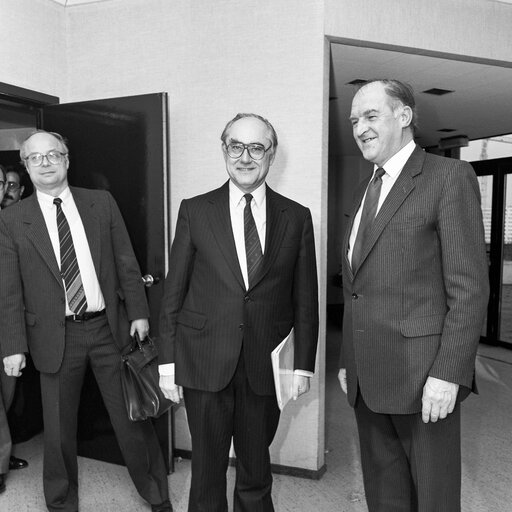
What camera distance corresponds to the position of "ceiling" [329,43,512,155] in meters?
3.24

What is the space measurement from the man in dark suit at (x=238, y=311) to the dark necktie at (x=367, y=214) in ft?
1.09

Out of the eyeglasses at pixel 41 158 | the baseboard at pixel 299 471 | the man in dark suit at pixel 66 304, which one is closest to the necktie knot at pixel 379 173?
the man in dark suit at pixel 66 304

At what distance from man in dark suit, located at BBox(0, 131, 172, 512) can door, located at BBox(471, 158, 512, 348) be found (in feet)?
16.1

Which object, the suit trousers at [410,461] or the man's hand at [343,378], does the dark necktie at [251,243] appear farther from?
the suit trousers at [410,461]

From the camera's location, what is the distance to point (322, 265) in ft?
9.52

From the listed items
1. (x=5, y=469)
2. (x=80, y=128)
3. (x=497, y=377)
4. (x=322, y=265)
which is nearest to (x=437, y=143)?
(x=497, y=377)

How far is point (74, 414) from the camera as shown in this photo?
2471mm

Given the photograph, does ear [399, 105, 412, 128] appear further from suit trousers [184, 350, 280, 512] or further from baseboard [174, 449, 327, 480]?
baseboard [174, 449, 327, 480]

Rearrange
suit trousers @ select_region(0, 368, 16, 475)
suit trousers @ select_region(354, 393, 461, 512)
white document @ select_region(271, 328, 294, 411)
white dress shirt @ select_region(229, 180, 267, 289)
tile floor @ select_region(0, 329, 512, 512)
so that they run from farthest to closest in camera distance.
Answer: suit trousers @ select_region(0, 368, 16, 475), tile floor @ select_region(0, 329, 512, 512), white dress shirt @ select_region(229, 180, 267, 289), white document @ select_region(271, 328, 294, 411), suit trousers @ select_region(354, 393, 461, 512)

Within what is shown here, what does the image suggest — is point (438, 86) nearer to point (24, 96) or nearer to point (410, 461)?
point (24, 96)

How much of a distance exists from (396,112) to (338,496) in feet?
6.56

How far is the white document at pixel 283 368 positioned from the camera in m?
1.83

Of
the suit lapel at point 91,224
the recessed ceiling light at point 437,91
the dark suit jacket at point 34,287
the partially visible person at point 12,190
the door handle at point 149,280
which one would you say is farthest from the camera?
the recessed ceiling light at point 437,91

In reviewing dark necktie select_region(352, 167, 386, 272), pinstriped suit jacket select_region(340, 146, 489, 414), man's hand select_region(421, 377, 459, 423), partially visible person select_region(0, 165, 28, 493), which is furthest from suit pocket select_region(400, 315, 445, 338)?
partially visible person select_region(0, 165, 28, 493)
